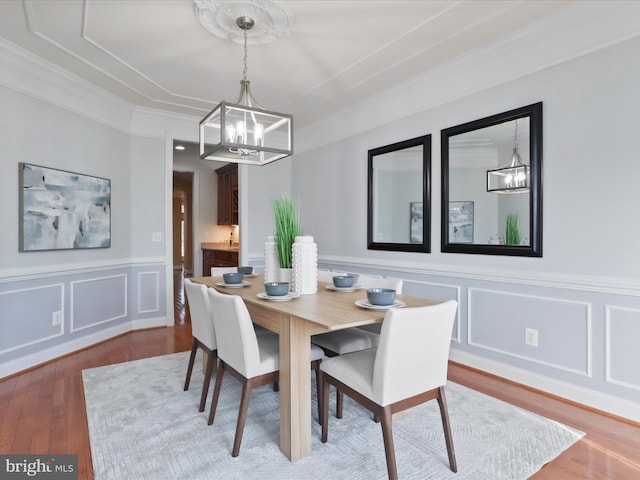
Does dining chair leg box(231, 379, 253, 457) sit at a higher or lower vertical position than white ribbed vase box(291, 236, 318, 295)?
lower

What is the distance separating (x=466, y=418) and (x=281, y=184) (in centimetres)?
390

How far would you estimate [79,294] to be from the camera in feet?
11.7

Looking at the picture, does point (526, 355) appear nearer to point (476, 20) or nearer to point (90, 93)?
point (476, 20)

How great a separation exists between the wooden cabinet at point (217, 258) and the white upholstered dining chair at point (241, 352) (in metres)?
3.91

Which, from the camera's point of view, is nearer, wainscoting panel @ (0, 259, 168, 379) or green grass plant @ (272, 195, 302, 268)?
green grass plant @ (272, 195, 302, 268)

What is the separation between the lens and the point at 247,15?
7.93ft

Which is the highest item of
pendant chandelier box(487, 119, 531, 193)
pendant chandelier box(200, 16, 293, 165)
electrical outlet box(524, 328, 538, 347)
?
pendant chandelier box(200, 16, 293, 165)

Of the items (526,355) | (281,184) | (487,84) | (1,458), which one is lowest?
(1,458)

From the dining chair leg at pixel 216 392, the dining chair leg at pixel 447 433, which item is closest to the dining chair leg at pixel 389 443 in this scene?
the dining chair leg at pixel 447 433

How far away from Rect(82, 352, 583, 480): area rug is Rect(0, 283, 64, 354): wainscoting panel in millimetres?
923

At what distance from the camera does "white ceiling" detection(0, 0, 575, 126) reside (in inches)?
93.4

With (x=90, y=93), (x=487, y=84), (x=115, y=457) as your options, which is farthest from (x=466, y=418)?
(x=90, y=93)

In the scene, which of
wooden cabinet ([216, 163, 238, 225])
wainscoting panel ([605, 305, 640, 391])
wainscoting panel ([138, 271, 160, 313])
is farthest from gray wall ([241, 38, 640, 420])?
wooden cabinet ([216, 163, 238, 225])

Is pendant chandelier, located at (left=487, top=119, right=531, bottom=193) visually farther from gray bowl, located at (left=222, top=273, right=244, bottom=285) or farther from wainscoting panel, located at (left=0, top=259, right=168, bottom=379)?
wainscoting panel, located at (left=0, top=259, right=168, bottom=379)
